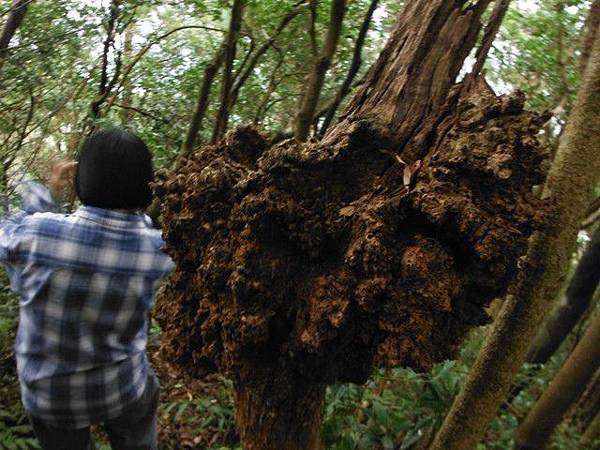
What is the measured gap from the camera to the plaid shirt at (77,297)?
176cm

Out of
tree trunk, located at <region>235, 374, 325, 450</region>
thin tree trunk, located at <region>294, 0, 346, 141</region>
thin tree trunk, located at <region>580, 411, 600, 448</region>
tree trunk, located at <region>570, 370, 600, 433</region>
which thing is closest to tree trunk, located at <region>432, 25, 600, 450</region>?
tree trunk, located at <region>235, 374, 325, 450</region>

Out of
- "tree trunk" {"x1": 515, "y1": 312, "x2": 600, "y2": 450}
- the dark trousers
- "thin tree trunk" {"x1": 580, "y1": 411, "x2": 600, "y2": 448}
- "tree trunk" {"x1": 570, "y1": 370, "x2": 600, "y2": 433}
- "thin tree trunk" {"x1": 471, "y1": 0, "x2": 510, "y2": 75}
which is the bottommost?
"tree trunk" {"x1": 570, "y1": 370, "x2": 600, "y2": 433}

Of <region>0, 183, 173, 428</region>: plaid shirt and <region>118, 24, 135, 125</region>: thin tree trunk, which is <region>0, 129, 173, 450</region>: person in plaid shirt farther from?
<region>118, 24, 135, 125</region>: thin tree trunk

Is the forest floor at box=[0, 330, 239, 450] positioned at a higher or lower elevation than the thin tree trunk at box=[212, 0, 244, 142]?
lower

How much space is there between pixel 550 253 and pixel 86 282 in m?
1.56

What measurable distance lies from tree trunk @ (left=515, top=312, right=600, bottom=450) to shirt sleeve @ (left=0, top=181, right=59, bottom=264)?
8.64 feet

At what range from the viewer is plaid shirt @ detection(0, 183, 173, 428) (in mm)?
1765

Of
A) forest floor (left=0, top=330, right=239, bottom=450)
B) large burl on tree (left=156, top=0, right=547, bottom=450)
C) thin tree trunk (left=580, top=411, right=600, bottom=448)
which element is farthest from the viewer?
thin tree trunk (left=580, top=411, right=600, bottom=448)

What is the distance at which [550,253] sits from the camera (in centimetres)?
175

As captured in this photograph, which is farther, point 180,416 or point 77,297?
point 180,416

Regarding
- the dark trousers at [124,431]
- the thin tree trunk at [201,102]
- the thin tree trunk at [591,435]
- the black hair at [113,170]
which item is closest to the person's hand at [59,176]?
the black hair at [113,170]

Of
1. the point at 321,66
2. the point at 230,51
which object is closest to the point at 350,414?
the point at 321,66

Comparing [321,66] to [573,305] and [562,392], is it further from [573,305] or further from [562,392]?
[573,305]

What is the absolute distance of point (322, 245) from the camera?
1.41 meters
